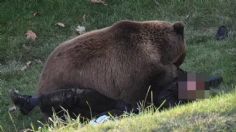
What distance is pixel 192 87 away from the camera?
7543 millimetres

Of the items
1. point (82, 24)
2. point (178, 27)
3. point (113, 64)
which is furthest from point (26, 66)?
point (178, 27)

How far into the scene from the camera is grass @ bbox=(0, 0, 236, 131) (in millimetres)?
9654

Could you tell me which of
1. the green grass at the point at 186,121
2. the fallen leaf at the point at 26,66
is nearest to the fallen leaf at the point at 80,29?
the fallen leaf at the point at 26,66

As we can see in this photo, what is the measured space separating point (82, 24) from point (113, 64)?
5009 millimetres

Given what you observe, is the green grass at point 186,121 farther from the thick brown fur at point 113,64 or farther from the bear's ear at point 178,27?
the bear's ear at point 178,27

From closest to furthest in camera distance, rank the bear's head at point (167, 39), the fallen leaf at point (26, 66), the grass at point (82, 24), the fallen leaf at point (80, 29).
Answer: the bear's head at point (167, 39)
the grass at point (82, 24)
the fallen leaf at point (26, 66)
the fallen leaf at point (80, 29)

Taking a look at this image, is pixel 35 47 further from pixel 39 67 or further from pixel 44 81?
pixel 44 81

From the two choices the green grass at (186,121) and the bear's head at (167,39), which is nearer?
→ the green grass at (186,121)

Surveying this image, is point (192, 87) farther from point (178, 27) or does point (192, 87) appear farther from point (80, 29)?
point (80, 29)

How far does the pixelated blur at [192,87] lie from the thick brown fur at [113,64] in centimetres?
25

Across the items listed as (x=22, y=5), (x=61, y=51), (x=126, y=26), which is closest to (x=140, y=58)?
(x=126, y=26)

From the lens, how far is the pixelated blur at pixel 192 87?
24.4 feet

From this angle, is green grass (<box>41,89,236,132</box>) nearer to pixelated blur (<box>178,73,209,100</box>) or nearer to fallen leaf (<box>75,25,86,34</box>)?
pixelated blur (<box>178,73,209,100</box>)

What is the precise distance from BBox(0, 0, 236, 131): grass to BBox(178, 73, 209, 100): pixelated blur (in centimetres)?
62
